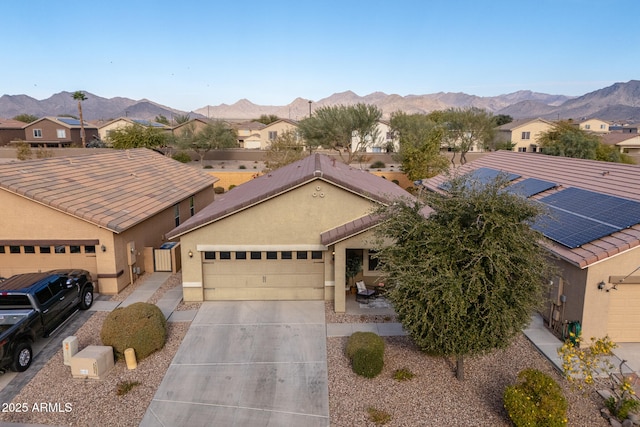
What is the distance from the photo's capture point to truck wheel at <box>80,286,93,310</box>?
50.1 feet

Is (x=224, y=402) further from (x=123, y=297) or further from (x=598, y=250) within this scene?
(x=598, y=250)

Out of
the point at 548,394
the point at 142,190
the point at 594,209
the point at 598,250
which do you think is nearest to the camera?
the point at 548,394

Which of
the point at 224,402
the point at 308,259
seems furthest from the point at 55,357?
the point at 308,259

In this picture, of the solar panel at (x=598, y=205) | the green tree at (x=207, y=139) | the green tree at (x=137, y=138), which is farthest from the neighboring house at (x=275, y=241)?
the green tree at (x=207, y=139)

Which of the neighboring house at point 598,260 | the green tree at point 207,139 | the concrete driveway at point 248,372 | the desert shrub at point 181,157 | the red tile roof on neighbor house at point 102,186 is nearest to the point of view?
the concrete driveway at point 248,372

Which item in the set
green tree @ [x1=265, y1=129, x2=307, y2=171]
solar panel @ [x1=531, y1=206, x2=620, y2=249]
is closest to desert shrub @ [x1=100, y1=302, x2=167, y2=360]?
solar panel @ [x1=531, y1=206, x2=620, y2=249]

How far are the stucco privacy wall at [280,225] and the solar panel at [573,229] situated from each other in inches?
235

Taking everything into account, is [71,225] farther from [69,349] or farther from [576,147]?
[576,147]

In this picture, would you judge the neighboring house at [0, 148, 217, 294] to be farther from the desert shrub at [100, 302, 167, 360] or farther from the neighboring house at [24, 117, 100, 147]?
the neighboring house at [24, 117, 100, 147]

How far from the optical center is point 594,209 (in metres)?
14.4

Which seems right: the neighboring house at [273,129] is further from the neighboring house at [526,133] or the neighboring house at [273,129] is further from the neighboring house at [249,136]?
the neighboring house at [526,133]

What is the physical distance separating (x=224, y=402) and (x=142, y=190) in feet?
46.9

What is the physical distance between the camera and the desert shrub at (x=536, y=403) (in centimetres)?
889

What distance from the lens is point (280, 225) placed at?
1588 centimetres
